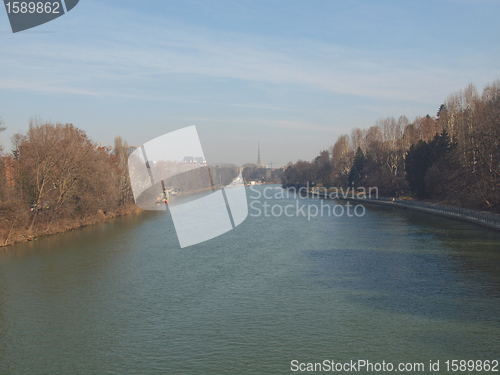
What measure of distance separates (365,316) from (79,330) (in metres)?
7.95

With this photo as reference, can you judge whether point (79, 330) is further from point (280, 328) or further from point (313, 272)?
point (313, 272)

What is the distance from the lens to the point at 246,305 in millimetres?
12844

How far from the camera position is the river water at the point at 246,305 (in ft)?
31.0

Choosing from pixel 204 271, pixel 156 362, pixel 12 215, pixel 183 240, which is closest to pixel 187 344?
pixel 156 362

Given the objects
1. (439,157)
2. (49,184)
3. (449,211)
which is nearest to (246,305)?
(49,184)

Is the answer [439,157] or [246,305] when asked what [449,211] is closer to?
[439,157]

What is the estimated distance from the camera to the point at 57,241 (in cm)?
2595

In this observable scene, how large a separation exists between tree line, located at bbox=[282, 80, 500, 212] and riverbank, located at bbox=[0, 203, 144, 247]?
28880mm

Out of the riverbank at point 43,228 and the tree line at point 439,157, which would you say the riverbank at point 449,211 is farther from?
Answer: the riverbank at point 43,228

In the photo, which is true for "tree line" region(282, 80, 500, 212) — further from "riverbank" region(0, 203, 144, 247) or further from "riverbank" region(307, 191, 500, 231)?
"riverbank" region(0, 203, 144, 247)

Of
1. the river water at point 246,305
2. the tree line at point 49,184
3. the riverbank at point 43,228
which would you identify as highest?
the tree line at point 49,184

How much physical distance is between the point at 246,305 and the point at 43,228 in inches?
810

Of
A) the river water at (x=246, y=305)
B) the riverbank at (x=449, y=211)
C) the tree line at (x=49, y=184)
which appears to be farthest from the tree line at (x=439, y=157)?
the tree line at (x=49, y=184)

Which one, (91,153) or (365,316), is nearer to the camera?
(365,316)
